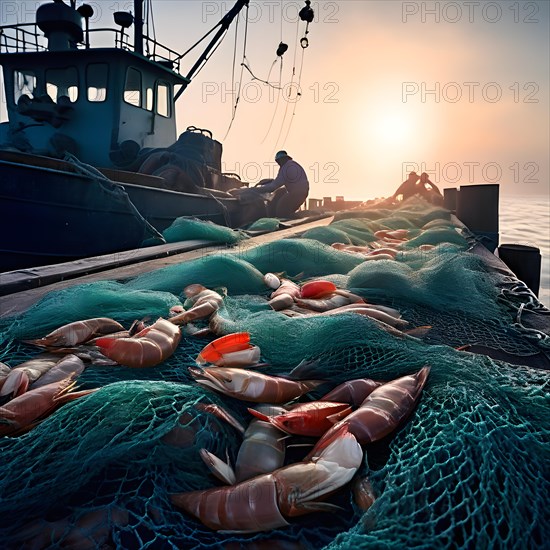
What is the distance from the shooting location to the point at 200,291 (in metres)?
3.32

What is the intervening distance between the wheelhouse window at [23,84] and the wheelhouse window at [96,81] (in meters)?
1.49

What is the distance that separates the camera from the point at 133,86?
39.4ft

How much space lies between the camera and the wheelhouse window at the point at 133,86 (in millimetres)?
11742

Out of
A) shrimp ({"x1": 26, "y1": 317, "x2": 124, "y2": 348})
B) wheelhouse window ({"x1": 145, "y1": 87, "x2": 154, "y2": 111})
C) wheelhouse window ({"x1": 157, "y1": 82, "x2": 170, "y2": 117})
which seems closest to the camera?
shrimp ({"x1": 26, "y1": 317, "x2": 124, "y2": 348})

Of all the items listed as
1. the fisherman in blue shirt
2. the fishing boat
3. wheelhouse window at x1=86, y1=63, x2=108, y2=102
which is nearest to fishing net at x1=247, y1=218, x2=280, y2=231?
the fishing boat

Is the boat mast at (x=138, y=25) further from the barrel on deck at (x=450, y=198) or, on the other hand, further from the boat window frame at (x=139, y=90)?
the barrel on deck at (x=450, y=198)

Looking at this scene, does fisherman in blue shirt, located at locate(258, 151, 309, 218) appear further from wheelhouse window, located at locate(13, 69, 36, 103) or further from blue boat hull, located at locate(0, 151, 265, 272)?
wheelhouse window, located at locate(13, 69, 36, 103)

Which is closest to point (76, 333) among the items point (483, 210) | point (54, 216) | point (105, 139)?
point (54, 216)

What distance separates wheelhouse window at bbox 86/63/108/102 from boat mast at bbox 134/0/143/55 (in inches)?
141

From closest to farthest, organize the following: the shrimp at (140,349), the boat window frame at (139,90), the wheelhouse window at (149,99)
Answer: the shrimp at (140,349), the boat window frame at (139,90), the wheelhouse window at (149,99)

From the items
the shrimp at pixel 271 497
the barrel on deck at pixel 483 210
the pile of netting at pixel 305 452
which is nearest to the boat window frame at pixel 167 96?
the barrel on deck at pixel 483 210

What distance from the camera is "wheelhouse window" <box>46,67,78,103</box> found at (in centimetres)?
1146

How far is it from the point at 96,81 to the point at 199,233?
6.99m

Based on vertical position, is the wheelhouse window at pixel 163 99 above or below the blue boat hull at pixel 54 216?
above
